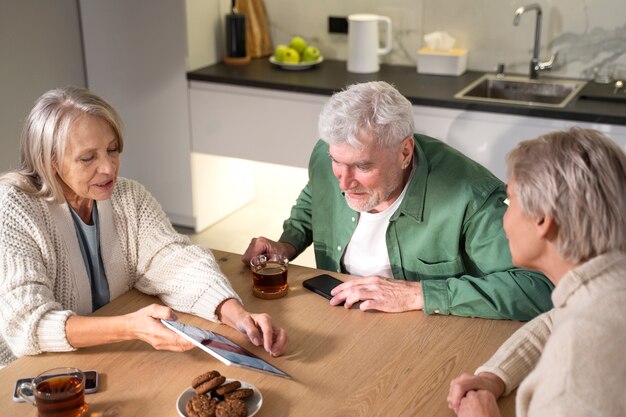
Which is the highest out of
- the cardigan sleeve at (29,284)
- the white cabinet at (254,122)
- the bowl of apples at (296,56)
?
the bowl of apples at (296,56)

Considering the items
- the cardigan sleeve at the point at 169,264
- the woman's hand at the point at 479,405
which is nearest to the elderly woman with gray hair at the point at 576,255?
the woman's hand at the point at 479,405

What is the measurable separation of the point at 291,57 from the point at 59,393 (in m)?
2.81

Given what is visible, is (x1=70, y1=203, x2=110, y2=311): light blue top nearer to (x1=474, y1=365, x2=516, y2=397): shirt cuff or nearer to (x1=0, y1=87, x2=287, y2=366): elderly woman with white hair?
(x1=0, y1=87, x2=287, y2=366): elderly woman with white hair

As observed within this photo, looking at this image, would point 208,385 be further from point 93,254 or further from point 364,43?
point 364,43

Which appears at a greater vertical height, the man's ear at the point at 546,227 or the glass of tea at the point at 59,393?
the man's ear at the point at 546,227

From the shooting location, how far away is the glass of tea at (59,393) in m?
1.49

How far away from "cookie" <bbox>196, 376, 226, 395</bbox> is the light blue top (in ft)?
2.10

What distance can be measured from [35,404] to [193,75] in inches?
105

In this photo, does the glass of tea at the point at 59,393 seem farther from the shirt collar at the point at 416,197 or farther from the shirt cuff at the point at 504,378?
the shirt collar at the point at 416,197

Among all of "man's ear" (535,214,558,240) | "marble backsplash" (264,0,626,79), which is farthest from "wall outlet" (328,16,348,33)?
"man's ear" (535,214,558,240)

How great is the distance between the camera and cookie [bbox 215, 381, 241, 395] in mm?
1535

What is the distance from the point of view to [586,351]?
1221mm

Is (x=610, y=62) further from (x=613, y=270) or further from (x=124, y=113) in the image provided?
(x=613, y=270)

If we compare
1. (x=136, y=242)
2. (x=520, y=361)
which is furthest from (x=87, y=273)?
(x=520, y=361)
